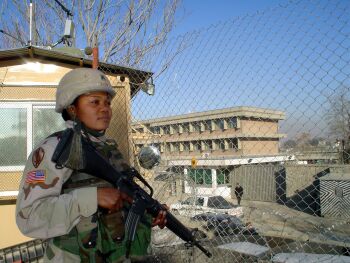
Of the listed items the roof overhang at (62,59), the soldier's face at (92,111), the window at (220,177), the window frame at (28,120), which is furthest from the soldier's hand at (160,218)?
the window frame at (28,120)

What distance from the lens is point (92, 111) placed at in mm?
1903

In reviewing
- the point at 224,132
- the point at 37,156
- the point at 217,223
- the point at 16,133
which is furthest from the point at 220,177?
the point at 37,156

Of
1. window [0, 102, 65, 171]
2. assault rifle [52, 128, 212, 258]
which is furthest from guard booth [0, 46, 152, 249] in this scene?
assault rifle [52, 128, 212, 258]

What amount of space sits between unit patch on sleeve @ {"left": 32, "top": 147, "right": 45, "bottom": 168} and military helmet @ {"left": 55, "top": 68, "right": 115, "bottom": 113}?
337 millimetres

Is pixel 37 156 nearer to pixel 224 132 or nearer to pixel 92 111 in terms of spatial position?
pixel 92 111

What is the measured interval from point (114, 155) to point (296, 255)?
94.2 inches

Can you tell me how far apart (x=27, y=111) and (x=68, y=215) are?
3.85 metres

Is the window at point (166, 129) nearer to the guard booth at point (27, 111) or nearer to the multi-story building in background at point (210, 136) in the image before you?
the multi-story building in background at point (210, 136)

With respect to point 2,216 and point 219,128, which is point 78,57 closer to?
point 219,128

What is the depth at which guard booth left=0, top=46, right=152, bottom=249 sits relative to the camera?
15.9 feet

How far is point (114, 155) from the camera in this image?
6.57 feet

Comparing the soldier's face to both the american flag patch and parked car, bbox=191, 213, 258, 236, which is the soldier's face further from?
parked car, bbox=191, 213, 258, 236

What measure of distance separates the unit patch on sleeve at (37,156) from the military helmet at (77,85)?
0.34 meters

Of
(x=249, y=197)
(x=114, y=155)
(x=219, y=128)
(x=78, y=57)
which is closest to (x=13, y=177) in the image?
(x=78, y=57)
